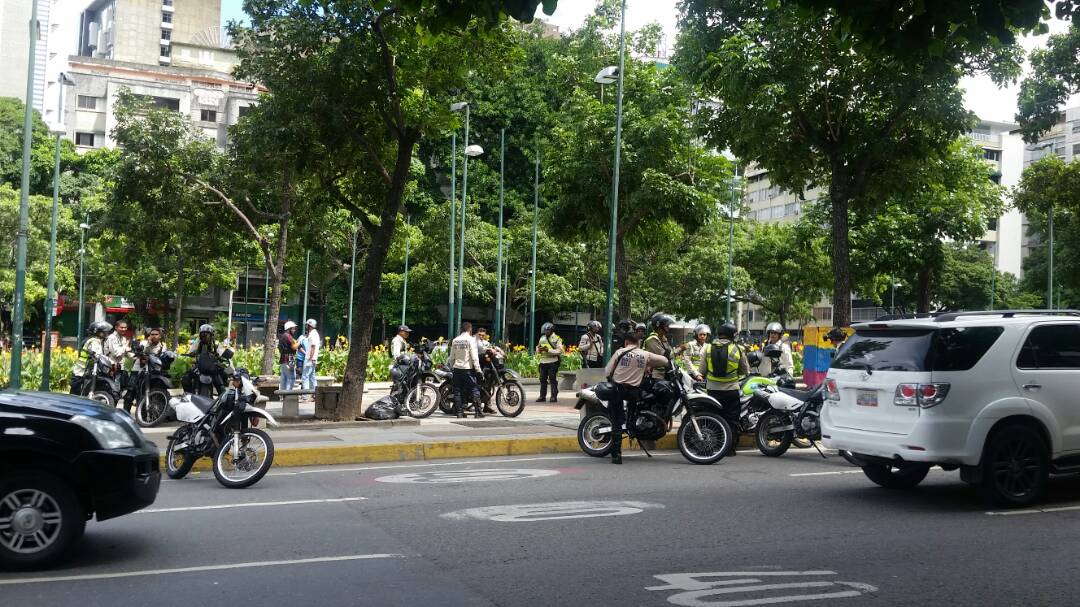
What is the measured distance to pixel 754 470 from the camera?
1124 cm

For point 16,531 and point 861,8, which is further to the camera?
point 861,8

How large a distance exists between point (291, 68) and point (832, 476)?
33.1 ft

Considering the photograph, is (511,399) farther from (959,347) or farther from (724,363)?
(959,347)

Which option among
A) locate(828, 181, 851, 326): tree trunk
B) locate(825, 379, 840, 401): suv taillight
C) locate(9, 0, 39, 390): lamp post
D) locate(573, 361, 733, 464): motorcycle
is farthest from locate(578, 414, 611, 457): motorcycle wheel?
locate(9, 0, 39, 390): lamp post

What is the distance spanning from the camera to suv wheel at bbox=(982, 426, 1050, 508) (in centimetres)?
844

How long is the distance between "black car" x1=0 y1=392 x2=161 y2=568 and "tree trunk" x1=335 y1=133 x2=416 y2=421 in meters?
9.38

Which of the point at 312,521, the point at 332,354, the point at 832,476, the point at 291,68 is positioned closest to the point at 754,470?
the point at 832,476

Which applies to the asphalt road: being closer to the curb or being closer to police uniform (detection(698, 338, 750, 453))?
the curb

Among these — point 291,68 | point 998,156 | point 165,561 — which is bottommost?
point 165,561

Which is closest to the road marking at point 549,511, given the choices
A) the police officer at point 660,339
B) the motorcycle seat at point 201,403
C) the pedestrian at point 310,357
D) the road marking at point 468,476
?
the road marking at point 468,476

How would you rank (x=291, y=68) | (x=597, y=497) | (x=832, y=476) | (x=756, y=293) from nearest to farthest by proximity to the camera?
1. (x=597, y=497)
2. (x=832, y=476)
3. (x=291, y=68)
4. (x=756, y=293)

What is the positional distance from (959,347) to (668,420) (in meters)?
4.36

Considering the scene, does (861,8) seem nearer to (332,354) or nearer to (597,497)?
(597,497)

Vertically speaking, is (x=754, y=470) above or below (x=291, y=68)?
below
